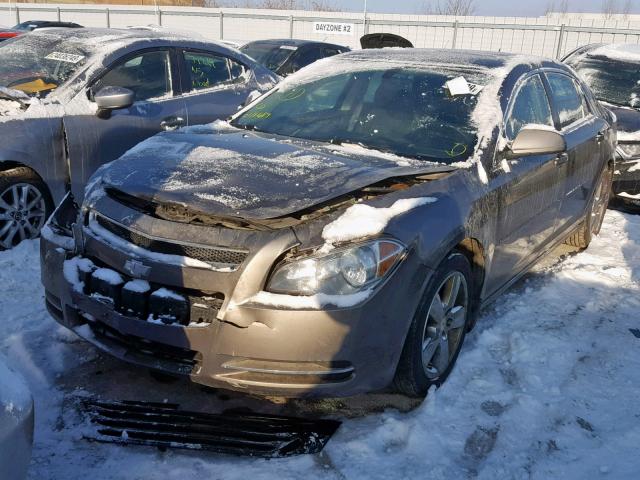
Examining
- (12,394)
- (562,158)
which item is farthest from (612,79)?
(12,394)

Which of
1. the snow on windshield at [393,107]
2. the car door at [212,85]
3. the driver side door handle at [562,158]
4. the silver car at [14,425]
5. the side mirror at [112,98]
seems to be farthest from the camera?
the car door at [212,85]

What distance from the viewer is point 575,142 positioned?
470 cm

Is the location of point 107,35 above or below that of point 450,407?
above

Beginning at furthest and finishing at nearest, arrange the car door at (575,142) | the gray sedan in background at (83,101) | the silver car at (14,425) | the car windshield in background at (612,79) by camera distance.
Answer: the car windshield in background at (612,79) < the gray sedan in background at (83,101) < the car door at (575,142) < the silver car at (14,425)

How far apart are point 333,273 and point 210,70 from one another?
403 cm

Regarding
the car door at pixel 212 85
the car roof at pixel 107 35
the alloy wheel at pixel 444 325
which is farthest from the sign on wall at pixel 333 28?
the alloy wheel at pixel 444 325

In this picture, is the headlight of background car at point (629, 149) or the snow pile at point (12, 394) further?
the headlight of background car at point (629, 149)

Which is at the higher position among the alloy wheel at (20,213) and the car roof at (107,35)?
the car roof at (107,35)

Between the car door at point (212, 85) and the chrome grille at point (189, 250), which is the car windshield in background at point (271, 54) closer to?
the car door at point (212, 85)

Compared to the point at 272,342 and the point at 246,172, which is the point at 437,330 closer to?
the point at 272,342

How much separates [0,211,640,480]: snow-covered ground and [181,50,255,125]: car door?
2.19 meters

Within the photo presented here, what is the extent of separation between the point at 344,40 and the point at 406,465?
22.3 meters

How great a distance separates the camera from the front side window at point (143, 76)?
5277 millimetres

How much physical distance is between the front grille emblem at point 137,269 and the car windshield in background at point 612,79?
273 inches
